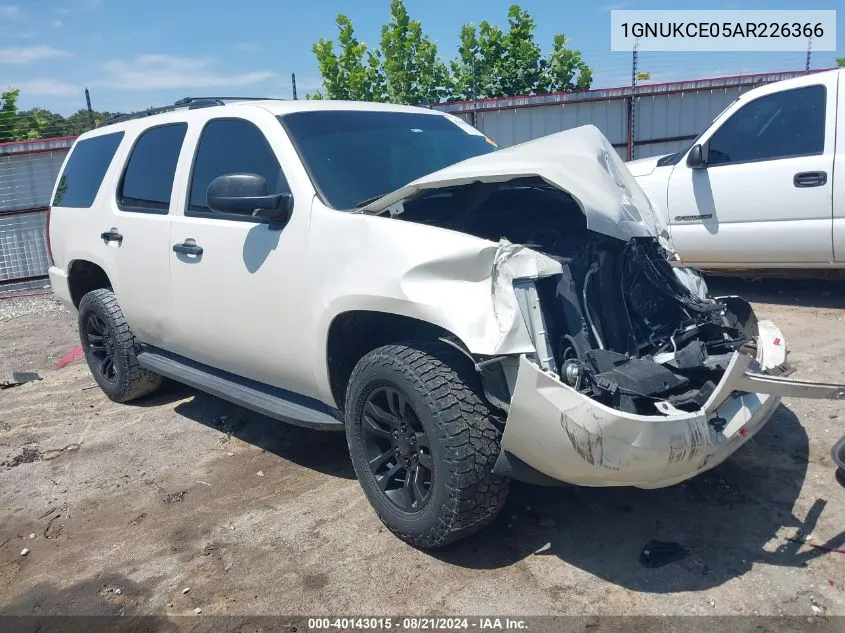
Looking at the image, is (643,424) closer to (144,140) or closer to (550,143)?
(550,143)

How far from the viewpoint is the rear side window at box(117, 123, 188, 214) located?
441 centimetres

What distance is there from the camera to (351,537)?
328cm

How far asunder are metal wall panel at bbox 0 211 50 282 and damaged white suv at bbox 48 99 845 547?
7452 millimetres

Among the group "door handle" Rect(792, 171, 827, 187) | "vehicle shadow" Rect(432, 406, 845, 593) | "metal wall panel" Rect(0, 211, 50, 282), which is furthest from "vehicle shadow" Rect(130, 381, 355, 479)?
"metal wall panel" Rect(0, 211, 50, 282)

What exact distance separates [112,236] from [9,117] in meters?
11.7

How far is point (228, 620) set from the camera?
110 inches

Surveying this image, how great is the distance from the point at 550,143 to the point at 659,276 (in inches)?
32.0

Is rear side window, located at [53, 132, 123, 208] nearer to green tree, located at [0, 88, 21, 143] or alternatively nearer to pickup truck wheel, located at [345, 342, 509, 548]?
pickup truck wheel, located at [345, 342, 509, 548]

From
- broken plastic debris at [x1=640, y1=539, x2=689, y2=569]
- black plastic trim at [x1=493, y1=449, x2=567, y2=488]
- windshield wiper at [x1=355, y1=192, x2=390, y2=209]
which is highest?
windshield wiper at [x1=355, y1=192, x2=390, y2=209]

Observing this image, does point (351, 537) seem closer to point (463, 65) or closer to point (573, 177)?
point (573, 177)

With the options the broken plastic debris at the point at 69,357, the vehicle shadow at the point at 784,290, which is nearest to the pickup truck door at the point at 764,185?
the vehicle shadow at the point at 784,290

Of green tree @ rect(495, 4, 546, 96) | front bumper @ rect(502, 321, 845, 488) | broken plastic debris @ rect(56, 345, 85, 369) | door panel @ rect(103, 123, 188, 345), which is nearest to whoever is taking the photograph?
front bumper @ rect(502, 321, 845, 488)

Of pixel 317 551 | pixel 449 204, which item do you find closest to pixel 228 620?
pixel 317 551

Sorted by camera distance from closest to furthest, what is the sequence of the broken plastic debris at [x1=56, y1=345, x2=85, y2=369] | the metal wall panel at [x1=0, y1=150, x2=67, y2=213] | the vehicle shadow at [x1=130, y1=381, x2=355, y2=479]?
the vehicle shadow at [x1=130, y1=381, x2=355, y2=479]
the broken plastic debris at [x1=56, y1=345, x2=85, y2=369]
the metal wall panel at [x1=0, y1=150, x2=67, y2=213]
